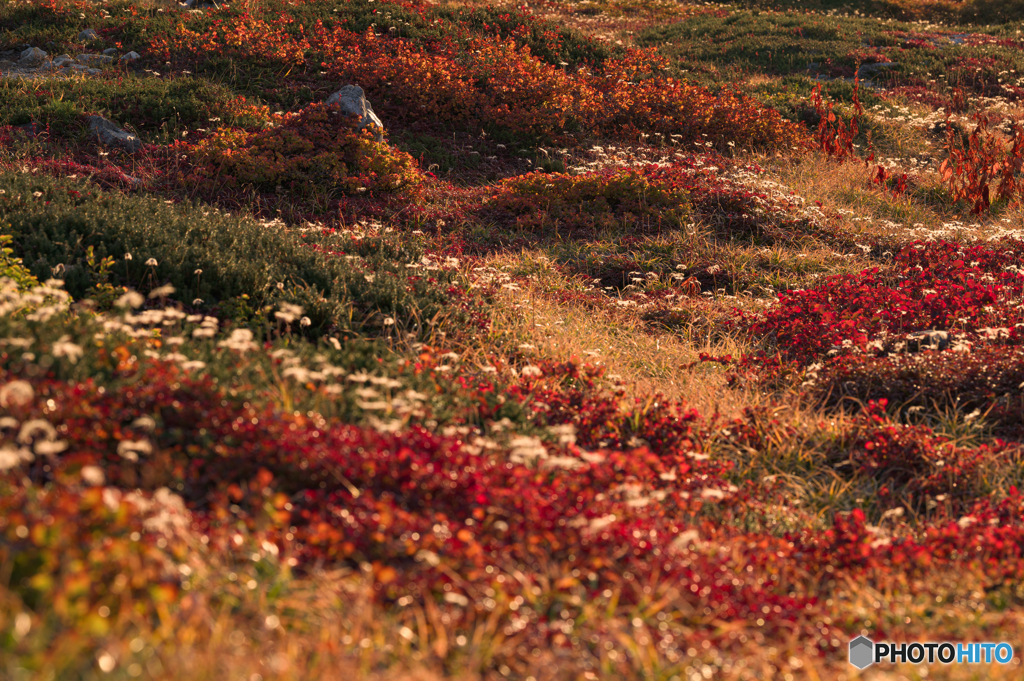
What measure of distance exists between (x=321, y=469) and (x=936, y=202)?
1125 centimetres

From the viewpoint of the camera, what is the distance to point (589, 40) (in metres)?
17.8

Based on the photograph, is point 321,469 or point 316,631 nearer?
point 316,631

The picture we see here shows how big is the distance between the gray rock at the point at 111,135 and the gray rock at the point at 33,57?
439 cm

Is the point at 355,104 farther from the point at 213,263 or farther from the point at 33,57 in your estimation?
the point at 33,57

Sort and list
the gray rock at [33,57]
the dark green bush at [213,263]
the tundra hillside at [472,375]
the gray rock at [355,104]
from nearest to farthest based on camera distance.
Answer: the tundra hillside at [472,375]
the dark green bush at [213,263]
the gray rock at [355,104]
the gray rock at [33,57]

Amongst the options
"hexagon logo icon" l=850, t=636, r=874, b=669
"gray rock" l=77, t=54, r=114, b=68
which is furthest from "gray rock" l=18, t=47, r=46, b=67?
"hexagon logo icon" l=850, t=636, r=874, b=669

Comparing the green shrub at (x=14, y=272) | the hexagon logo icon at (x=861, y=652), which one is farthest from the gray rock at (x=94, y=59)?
the hexagon logo icon at (x=861, y=652)

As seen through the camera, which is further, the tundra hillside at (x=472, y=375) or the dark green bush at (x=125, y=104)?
the dark green bush at (x=125, y=104)

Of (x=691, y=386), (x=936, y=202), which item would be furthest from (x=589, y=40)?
(x=691, y=386)

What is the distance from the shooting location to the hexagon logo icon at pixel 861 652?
295 centimetres

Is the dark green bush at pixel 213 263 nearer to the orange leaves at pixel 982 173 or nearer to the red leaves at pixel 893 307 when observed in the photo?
the red leaves at pixel 893 307

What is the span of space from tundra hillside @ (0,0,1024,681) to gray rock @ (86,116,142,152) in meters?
0.05

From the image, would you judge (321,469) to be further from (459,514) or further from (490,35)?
(490,35)

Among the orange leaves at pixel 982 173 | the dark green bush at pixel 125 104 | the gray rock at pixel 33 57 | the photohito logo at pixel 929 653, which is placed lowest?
the photohito logo at pixel 929 653
